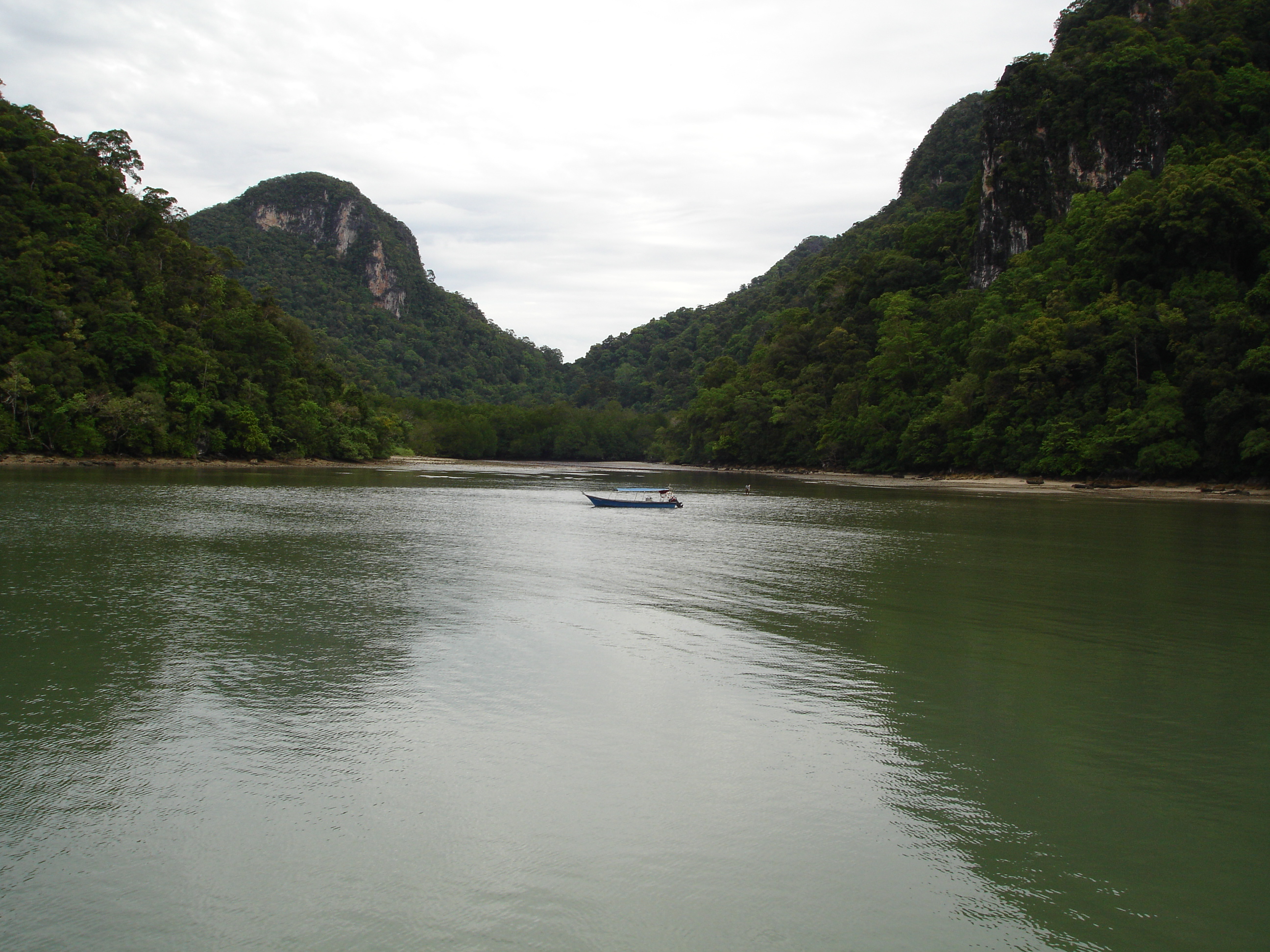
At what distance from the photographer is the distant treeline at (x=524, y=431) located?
403ft

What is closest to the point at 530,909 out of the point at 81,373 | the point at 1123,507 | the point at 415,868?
the point at 415,868

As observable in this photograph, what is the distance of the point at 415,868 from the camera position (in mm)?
6336

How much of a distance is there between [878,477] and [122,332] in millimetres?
65825

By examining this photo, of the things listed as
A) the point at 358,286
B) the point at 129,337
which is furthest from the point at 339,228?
the point at 129,337

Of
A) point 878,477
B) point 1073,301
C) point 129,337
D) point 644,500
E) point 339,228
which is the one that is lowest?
point 644,500

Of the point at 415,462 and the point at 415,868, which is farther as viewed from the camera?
the point at 415,462

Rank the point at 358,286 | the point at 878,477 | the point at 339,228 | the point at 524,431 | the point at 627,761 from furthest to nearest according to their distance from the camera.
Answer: the point at 339,228 → the point at 358,286 → the point at 524,431 → the point at 878,477 → the point at 627,761

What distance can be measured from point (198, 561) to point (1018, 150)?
87214 mm

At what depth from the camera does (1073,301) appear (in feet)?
208

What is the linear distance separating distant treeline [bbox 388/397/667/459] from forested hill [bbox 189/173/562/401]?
2869 cm

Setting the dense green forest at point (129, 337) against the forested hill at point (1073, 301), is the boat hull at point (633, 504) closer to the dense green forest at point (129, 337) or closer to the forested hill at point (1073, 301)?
the forested hill at point (1073, 301)

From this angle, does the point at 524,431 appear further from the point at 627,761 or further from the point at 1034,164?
the point at 627,761

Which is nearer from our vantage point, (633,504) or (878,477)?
(633,504)

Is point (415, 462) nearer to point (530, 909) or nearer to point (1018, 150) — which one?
point (1018, 150)
